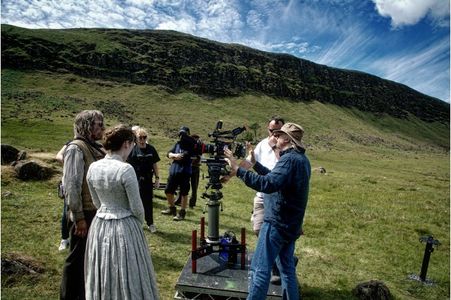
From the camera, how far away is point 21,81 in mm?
97875

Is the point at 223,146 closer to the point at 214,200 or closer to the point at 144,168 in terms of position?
the point at 214,200

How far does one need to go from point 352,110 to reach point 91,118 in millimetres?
185656

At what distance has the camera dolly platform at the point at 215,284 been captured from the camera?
5.89 metres

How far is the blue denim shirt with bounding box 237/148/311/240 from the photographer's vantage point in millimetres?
4863

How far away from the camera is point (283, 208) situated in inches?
201

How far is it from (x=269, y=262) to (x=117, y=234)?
7.44ft

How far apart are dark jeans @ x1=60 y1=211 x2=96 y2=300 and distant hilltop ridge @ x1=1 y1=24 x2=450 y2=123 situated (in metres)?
122

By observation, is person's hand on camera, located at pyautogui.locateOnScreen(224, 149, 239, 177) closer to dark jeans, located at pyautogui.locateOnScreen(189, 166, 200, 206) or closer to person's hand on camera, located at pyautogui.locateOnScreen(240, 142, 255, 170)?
person's hand on camera, located at pyautogui.locateOnScreen(240, 142, 255, 170)

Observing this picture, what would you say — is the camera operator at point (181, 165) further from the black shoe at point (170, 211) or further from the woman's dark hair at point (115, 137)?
the woman's dark hair at point (115, 137)

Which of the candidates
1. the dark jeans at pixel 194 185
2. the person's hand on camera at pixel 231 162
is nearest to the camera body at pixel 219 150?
the person's hand on camera at pixel 231 162

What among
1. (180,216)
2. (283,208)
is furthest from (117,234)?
(180,216)

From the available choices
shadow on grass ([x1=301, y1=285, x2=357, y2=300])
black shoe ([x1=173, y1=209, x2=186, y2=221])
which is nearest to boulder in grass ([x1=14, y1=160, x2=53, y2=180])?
black shoe ([x1=173, y1=209, x2=186, y2=221])

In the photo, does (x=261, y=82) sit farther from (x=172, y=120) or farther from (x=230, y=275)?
(x=230, y=275)

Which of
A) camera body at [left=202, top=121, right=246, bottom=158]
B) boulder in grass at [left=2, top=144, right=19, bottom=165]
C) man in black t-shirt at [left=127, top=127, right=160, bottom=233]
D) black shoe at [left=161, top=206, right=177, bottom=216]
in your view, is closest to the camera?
camera body at [left=202, top=121, right=246, bottom=158]
